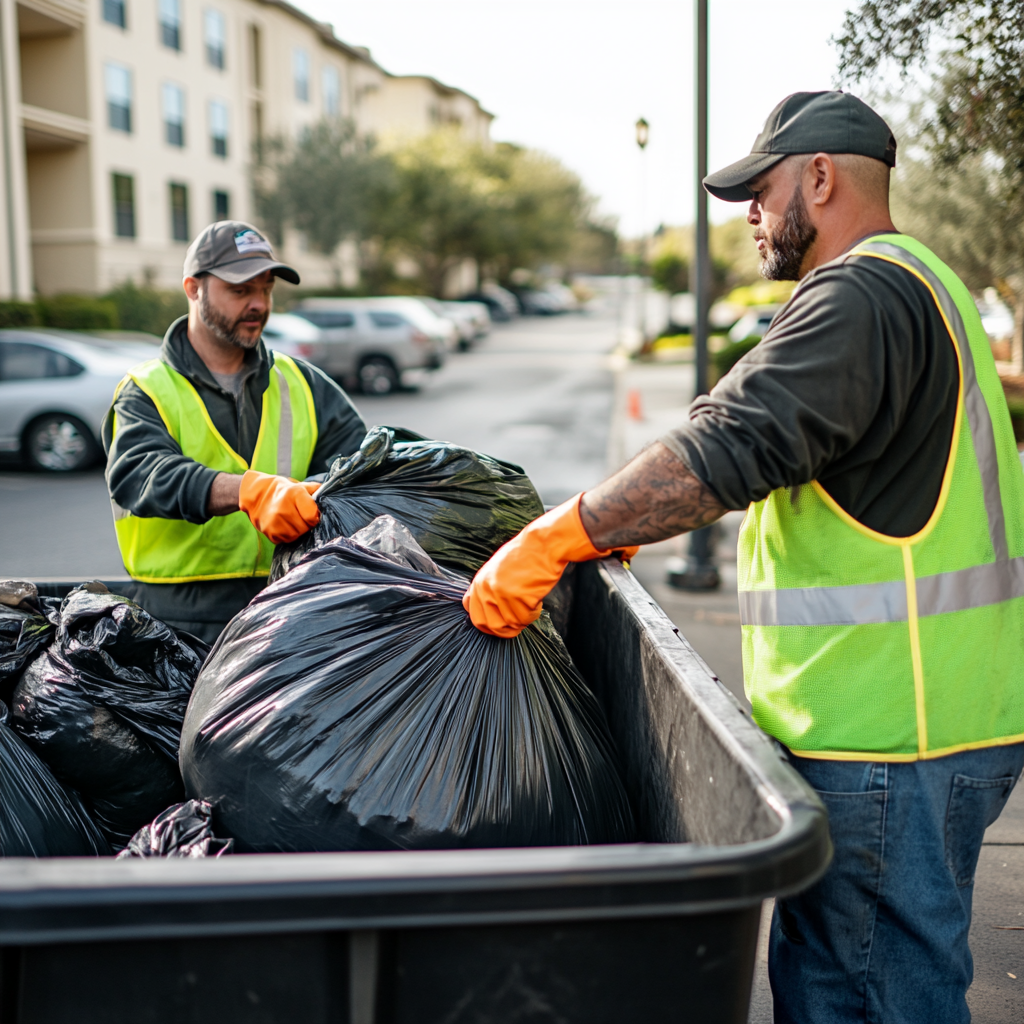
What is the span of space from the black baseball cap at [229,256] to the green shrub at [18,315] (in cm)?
1616

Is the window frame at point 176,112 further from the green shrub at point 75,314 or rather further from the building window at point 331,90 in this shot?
the building window at point 331,90

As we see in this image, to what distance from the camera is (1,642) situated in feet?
6.77

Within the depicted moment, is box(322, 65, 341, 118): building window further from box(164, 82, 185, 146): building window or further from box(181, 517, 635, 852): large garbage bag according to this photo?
box(181, 517, 635, 852): large garbage bag

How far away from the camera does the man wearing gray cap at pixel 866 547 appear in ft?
4.95

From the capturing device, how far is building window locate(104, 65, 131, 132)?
23.7 m

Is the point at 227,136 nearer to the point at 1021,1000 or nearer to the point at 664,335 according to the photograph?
the point at 664,335

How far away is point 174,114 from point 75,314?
10.3 meters

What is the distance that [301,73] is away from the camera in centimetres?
3509

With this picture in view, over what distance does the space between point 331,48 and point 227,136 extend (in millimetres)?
10279

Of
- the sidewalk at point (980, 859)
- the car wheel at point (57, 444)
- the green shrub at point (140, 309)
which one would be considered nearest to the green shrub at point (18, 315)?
the green shrub at point (140, 309)

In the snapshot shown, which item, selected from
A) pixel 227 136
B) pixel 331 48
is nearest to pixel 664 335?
pixel 227 136

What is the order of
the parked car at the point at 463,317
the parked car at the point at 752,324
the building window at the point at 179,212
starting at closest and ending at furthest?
1. the parked car at the point at 752,324
2. the building window at the point at 179,212
3. the parked car at the point at 463,317

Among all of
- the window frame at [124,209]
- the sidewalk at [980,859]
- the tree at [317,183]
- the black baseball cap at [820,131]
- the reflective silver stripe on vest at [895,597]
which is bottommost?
the sidewalk at [980,859]

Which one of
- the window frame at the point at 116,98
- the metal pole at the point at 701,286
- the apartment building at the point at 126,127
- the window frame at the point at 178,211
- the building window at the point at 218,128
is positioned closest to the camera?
the metal pole at the point at 701,286
